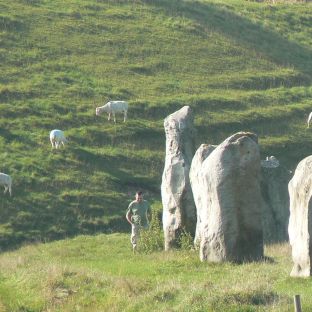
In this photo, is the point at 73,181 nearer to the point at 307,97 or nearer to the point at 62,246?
the point at 62,246

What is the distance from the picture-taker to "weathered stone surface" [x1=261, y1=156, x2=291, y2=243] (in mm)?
36188

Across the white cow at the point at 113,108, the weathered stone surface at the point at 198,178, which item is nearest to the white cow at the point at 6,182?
the white cow at the point at 113,108

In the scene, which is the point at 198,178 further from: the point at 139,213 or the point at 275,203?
the point at 275,203

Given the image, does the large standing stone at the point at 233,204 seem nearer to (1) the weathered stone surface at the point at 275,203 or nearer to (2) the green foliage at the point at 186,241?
(2) the green foliage at the point at 186,241

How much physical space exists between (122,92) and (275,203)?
21.9 m

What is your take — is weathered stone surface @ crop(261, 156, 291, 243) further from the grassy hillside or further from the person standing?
the grassy hillside

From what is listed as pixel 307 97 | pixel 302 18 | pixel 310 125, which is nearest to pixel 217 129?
pixel 310 125

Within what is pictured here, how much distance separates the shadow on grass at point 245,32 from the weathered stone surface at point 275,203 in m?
27.7

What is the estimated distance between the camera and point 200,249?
2889 cm

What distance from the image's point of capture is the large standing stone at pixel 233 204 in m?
28.0

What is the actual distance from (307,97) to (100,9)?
15.6m

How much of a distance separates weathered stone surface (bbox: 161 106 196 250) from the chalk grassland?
1460 millimetres

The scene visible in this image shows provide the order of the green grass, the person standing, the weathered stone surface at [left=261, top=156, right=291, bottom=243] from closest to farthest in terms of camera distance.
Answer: the person standing
the weathered stone surface at [left=261, top=156, right=291, bottom=243]
the green grass

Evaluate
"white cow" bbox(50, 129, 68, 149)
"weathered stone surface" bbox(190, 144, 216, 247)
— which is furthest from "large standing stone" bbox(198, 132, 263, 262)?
"white cow" bbox(50, 129, 68, 149)
